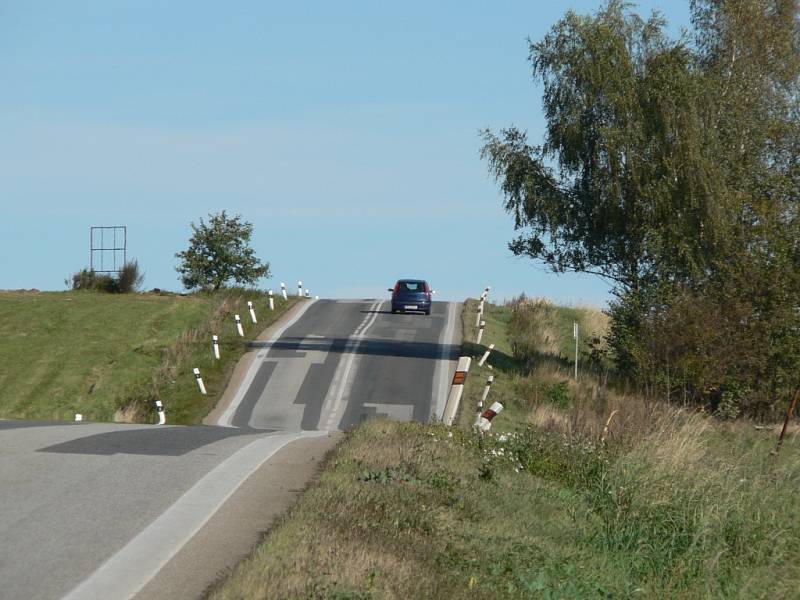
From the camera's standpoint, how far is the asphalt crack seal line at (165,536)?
24.4 feet

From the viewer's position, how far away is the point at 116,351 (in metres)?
38.6

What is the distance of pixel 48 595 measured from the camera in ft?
23.7

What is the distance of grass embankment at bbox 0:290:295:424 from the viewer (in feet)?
106

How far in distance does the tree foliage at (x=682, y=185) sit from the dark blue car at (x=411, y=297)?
9.43 meters

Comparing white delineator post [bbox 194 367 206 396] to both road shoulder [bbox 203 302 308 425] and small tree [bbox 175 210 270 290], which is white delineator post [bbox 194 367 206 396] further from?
small tree [bbox 175 210 270 290]

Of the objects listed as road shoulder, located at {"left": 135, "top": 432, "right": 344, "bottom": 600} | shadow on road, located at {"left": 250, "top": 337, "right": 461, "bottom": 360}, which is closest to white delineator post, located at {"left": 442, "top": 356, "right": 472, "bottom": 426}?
Answer: road shoulder, located at {"left": 135, "top": 432, "right": 344, "bottom": 600}

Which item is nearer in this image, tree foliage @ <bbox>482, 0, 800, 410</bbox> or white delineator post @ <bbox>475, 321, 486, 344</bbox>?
tree foliage @ <bbox>482, 0, 800, 410</bbox>

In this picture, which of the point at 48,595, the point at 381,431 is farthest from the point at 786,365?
the point at 48,595

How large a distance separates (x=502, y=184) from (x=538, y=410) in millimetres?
13125

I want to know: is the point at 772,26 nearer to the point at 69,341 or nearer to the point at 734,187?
the point at 734,187

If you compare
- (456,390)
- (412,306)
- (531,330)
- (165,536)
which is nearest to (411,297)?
(412,306)

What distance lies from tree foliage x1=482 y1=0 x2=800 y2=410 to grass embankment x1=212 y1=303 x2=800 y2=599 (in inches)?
578

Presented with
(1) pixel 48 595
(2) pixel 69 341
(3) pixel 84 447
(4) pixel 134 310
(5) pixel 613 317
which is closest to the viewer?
(1) pixel 48 595

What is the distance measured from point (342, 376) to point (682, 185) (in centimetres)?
1233
